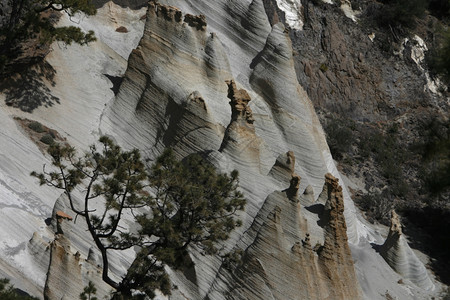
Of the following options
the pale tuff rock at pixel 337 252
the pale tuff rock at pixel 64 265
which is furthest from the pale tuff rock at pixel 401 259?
the pale tuff rock at pixel 64 265

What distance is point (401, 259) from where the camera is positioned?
22.5 meters

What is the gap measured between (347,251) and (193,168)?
228 inches

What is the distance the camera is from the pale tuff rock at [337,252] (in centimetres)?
1827

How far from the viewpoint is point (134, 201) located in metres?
14.7

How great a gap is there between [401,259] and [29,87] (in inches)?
548

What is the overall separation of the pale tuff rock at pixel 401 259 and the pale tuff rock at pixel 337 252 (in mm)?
3693

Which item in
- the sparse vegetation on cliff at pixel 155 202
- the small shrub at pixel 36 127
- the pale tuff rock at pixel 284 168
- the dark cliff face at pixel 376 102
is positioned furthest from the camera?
the dark cliff face at pixel 376 102

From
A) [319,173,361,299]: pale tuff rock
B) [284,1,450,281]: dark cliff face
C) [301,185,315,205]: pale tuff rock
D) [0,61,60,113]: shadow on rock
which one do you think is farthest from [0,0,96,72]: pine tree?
[284,1,450,281]: dark cliff face

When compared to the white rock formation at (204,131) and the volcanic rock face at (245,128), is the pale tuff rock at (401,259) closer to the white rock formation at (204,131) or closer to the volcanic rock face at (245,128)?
the white rock formation at (204,131)

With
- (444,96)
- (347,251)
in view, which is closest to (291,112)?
(347,251)

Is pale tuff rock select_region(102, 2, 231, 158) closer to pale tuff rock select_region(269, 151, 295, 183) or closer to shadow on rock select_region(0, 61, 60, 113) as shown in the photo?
shadow on rock select_region(0, 61, 60, 113)

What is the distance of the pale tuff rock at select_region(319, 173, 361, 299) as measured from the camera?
1827 cm

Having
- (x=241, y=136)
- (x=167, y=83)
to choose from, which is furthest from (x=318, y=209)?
(x=167, y=83)

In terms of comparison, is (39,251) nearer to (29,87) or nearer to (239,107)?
(239,107)
